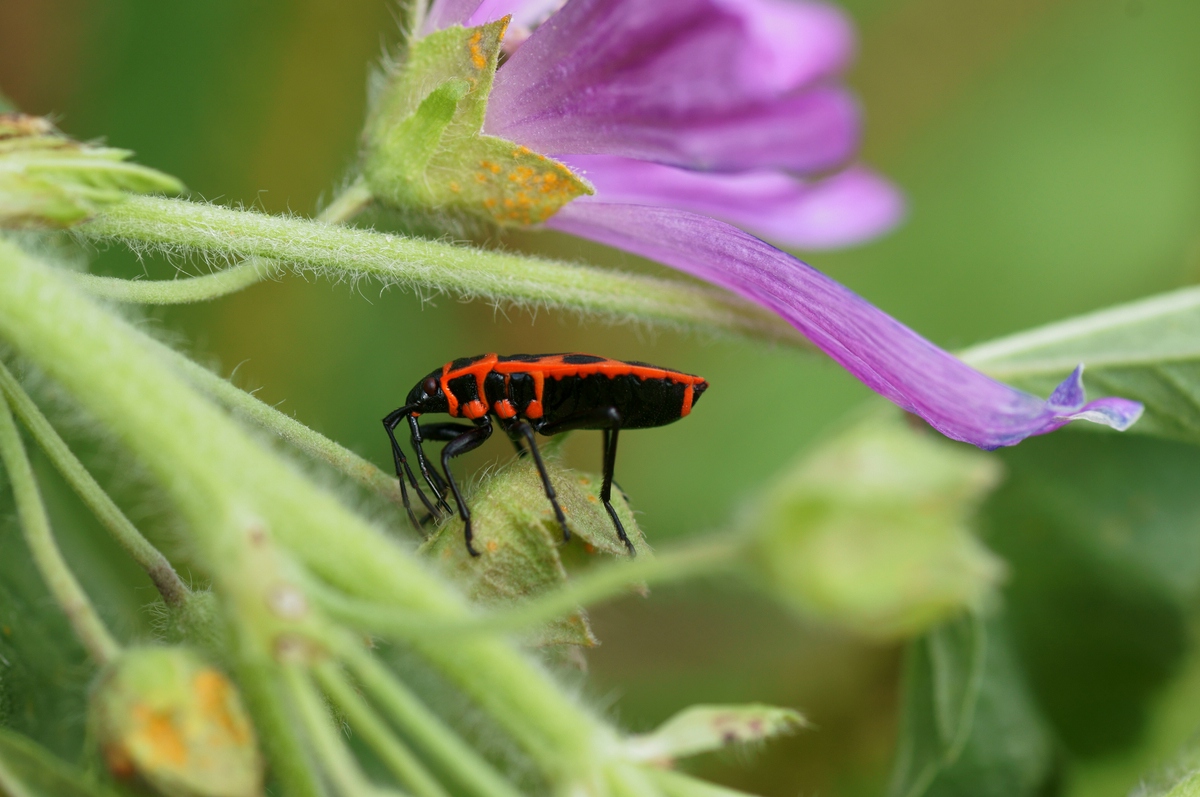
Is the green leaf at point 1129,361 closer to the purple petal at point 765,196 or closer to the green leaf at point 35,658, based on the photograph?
the purple petal at point 765,196

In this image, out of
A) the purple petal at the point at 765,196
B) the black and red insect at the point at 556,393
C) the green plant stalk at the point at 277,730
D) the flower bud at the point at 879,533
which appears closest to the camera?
the flower bud at the point at 879,533

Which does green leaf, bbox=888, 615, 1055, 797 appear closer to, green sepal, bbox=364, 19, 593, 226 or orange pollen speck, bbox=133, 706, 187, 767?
green sepal, bbox=364, 19, 593, 226

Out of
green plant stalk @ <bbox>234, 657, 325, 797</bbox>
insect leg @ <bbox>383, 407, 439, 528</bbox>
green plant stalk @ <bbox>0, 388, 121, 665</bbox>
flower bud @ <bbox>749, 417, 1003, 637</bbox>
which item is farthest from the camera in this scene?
insect leg @ <bbox>383, 407, 439, 528</bbox>

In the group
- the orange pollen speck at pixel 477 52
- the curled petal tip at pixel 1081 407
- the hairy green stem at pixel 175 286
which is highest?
the orange pollen speck at pixel 477 52

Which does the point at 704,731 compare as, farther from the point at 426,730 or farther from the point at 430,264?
the point at 430,264

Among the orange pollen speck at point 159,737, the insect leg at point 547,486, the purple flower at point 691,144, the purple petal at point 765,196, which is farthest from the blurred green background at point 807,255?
the orange pollen speck at point 159,737

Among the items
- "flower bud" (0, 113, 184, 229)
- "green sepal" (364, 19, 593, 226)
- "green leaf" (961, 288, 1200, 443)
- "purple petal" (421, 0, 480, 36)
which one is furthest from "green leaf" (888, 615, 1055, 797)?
"flower bud" (0, 113, 184, 229)

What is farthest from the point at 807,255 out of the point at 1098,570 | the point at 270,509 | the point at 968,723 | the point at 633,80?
the point at 270,509
